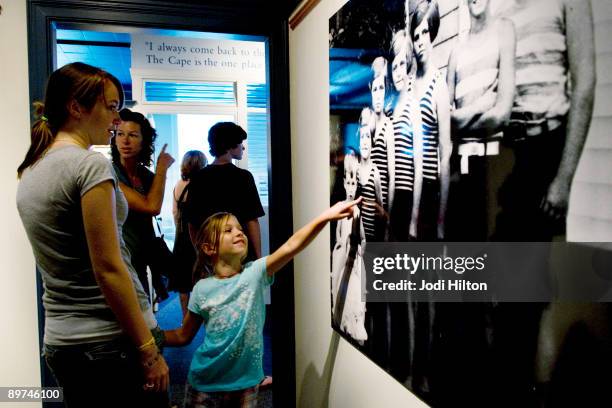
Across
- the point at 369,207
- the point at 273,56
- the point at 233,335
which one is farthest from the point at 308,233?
the point at 273,56

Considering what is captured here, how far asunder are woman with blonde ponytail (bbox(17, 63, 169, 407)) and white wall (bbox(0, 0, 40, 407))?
107 centimetres

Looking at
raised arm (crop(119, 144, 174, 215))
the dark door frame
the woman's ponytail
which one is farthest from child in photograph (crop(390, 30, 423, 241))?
raised arm (crop(119, 144, 174, 215))

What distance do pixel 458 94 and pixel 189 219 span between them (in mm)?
2251

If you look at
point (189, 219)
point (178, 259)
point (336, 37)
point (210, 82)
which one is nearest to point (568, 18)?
point (336, 37)

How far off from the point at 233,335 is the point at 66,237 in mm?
796

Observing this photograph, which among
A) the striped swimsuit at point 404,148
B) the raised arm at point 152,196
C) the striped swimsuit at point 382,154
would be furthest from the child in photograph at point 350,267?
the raised arm at point 152,196

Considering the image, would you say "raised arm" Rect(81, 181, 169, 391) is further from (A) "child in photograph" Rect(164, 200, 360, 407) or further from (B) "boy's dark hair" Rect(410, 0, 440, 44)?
(B) "boy's dark hair" Rect(410, 0, 440, 44)

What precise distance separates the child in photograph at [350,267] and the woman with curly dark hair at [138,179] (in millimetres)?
1134

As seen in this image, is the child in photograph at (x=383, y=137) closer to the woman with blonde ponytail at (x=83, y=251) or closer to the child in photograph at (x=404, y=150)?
the child in photograph at (x=404, y=150)

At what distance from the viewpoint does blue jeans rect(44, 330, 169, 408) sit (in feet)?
4.11

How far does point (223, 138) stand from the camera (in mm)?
3078

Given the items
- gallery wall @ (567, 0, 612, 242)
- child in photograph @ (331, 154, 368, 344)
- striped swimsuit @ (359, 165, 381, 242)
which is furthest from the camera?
child in photograph @ (331, 154, 368, 344)

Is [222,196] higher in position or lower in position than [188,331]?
higher

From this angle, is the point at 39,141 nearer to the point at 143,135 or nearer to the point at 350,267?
the point at 350,267
